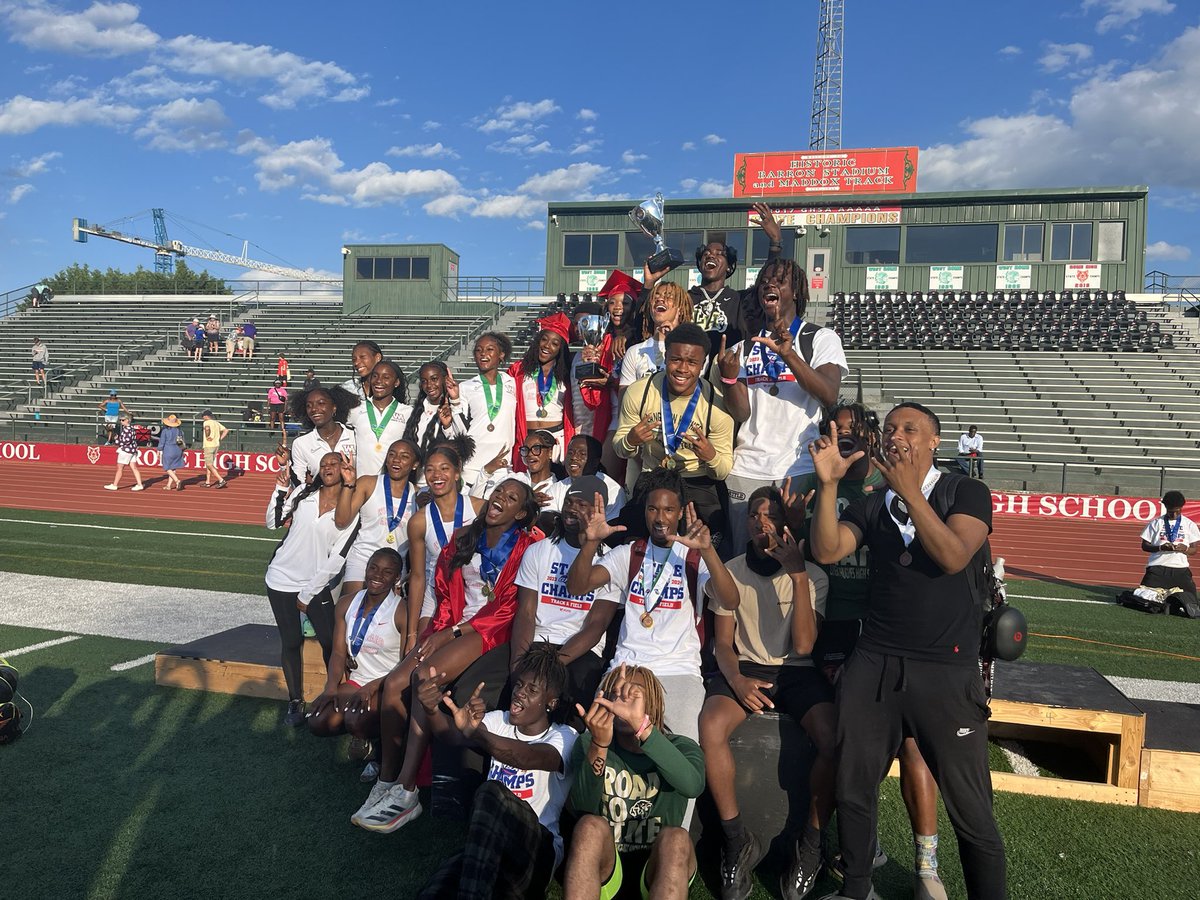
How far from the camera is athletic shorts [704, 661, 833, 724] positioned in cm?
389

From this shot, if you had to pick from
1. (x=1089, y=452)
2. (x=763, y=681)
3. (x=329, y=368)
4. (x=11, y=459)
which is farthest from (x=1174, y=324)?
(x=11, y=459)

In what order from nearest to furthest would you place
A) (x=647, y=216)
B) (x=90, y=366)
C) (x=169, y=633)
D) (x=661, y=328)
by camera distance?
(x=661, y=328), (x=647, y=216), (x=169, y=633), (x=90, y=366)

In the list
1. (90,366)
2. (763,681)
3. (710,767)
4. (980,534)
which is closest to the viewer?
(980,534)

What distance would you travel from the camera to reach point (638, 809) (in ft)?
11.4

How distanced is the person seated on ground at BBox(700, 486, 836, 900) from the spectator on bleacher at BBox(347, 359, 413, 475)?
9.99 feet

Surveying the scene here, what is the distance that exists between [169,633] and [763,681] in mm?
6067

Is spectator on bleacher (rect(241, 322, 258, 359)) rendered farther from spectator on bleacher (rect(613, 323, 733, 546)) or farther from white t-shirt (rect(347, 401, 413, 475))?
spectator on bleacher (rect(613, 323, 733, 546))

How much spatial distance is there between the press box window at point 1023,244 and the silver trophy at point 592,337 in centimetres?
2569

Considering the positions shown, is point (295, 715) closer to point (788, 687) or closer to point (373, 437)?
point (373, 437)

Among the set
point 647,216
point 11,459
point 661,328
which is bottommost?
point 11,459

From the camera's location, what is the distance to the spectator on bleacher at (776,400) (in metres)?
4.48

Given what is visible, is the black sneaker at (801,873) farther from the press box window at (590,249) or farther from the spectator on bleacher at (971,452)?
the press box window at (590,249)

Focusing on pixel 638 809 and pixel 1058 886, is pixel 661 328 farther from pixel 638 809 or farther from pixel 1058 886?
pixel 1058 886

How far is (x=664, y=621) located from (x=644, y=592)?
171 mm
